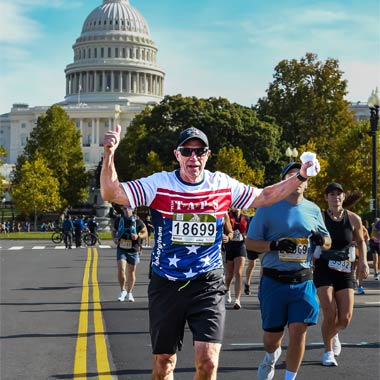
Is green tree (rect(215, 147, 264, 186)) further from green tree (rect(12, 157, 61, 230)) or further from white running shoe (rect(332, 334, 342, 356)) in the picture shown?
white running shoe (rect(332, 334, 342, 356))

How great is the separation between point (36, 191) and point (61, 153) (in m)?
15.1

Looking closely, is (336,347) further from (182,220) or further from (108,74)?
(108,74)

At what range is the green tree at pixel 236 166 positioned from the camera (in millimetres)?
68125

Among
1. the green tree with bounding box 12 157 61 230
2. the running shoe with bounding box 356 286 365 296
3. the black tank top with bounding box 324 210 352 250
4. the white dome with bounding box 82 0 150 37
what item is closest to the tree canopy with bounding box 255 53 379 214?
the green tree with bounding box 12 157 61 230

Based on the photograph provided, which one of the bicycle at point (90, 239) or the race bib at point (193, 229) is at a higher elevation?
the race bib at point (193, 229)

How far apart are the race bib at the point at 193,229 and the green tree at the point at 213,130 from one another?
65.1 m

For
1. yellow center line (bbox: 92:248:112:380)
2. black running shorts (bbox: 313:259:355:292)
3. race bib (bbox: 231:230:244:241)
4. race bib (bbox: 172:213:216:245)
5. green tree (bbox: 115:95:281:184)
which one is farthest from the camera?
green tree (bbox: 115:95:281:184)

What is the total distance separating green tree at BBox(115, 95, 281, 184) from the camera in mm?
72875

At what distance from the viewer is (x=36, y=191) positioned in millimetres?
78188

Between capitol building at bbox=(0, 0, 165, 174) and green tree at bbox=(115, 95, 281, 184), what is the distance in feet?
242

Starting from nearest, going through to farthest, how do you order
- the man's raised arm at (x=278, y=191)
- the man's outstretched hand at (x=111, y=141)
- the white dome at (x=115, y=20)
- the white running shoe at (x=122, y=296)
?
1. the man's outstretched hand at (x=111, y=141)
2. the man's raised arm at (x=278, y=191)
3. the white running shoe at (x=122, y=296)
4. the white dome at (x=115, y=20)

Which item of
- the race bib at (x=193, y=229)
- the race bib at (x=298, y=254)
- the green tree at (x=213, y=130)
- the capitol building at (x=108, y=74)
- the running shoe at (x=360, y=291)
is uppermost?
the capitol building at (x=108, y=74)

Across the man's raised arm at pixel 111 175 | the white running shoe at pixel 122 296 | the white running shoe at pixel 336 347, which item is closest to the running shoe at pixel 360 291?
the white running shoe at pixel 122 296

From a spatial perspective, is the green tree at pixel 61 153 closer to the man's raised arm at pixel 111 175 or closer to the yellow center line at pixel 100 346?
the yellow center line at pixel 100 346
